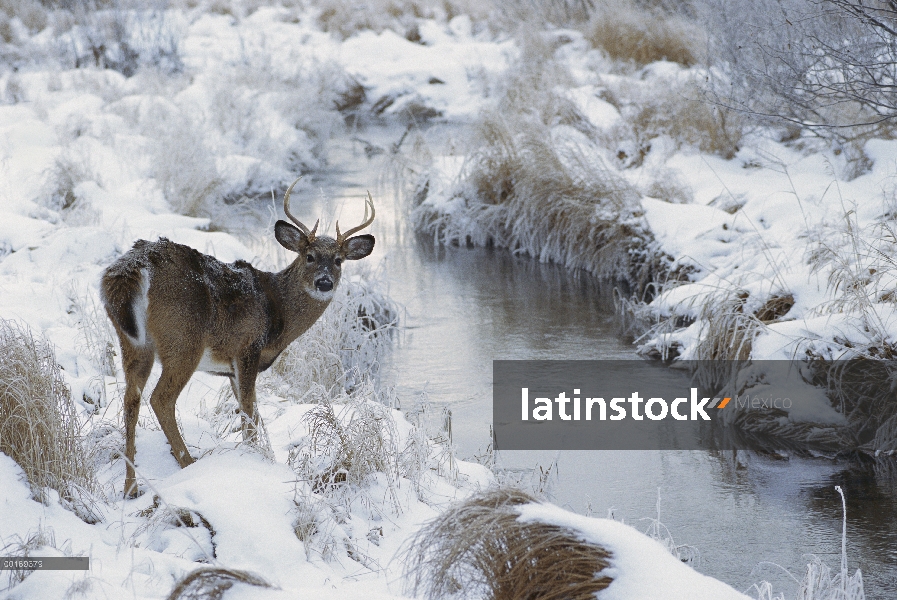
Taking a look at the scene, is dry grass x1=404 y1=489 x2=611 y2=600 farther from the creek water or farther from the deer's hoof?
the deer's hoof

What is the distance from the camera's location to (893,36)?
25.7 ft

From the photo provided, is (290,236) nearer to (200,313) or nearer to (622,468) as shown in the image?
(200,313)

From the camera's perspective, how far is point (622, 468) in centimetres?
Answer: 723

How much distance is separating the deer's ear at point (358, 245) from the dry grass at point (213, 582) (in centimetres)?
295

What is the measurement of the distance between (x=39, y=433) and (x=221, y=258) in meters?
5.18

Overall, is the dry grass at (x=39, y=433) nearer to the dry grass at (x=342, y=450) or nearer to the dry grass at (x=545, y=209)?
the dry grass at (x=342, y=450)

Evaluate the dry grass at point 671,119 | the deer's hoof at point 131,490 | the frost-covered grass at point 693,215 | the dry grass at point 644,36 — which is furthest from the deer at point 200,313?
the dry grass at point 644,36

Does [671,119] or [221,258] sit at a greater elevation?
[671,119]

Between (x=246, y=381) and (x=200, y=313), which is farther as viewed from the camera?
(x=246, y=381)

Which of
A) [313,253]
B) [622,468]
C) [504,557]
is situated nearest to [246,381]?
[313,253]

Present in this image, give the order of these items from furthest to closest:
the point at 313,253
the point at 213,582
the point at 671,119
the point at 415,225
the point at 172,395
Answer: the point at 671,119, the point at 415,225, the point at 313,253, the point at 172,395, the point at 213,582

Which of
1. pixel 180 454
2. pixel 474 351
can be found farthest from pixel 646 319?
pixel 180 454

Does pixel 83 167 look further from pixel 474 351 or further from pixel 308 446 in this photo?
pixel 308 446

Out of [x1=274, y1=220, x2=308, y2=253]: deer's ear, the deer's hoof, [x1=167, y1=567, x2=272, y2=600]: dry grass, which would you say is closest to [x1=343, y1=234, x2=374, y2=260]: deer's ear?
[x1=274, y1=220, x2=308, y2=253]: deer's ear
